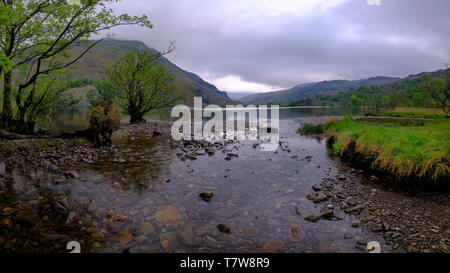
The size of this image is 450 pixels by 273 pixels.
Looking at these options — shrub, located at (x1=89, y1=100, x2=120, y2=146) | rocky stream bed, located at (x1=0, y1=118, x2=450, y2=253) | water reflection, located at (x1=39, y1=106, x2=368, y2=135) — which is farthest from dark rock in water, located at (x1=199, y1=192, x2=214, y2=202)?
water reflection, located at (x1=39, y1=106, x2=368, y2=135)

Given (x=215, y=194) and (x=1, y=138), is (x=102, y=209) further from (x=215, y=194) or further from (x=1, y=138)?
(x=1, y=138)

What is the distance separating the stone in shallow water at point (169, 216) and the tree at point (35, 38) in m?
9.63

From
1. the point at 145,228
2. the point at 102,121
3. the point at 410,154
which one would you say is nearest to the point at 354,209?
the point at 410,154

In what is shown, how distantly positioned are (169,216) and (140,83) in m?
23.1

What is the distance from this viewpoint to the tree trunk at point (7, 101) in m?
12.1

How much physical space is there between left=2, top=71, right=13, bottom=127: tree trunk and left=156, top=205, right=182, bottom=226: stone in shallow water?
41.9ft

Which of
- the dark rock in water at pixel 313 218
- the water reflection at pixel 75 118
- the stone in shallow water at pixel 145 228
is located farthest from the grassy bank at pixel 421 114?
the stone in shallow water at pixel 145 228

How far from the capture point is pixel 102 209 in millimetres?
6289

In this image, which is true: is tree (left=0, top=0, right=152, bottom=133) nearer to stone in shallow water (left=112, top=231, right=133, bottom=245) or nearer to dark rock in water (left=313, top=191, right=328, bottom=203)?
stone in shallow water (left=112, top=231, right=133, bottom=245)

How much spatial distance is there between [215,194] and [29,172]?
7.39 metres

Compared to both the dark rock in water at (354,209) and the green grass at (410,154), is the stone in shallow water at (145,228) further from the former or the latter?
the green grass at (410,154)

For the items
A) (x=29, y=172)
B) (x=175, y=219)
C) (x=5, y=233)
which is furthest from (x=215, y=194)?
(x=29, y=172)

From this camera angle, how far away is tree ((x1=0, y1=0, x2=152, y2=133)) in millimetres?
10414

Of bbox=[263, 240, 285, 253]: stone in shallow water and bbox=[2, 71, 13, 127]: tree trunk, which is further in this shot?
bbox=[2, 71, 13, 127]: tree trunk
